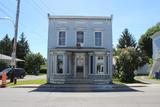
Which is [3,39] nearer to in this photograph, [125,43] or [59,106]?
[125,43]

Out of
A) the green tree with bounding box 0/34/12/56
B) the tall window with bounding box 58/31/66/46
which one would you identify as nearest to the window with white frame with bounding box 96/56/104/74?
the tall window with bounding box 58/31/66/46

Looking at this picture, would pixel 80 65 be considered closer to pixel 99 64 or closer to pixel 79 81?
pixel 99 64

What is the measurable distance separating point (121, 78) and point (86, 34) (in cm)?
754

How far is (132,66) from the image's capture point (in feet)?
122

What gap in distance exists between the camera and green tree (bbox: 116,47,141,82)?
37.2 metres

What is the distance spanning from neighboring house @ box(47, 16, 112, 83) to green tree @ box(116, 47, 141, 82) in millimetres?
3562

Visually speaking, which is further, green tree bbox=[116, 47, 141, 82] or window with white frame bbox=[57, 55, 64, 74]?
green tree bbox=[116, 47, 141, 82]

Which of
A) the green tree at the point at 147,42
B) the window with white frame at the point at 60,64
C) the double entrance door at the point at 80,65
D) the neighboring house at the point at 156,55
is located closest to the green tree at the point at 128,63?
the double entrance door at the point at 80,65

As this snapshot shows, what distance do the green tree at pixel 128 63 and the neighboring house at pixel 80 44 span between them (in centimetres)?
356

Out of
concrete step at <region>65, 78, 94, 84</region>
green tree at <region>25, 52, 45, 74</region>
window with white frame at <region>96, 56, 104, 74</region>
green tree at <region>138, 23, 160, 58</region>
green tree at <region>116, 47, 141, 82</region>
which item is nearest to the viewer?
concrete step at <region>65, 78, 94, 84</region>

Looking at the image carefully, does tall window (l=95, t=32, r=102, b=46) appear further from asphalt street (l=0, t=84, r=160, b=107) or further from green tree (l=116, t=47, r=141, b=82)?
asphalt street (l=0, t=84, r=160, b=107)

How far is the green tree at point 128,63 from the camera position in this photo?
37.2 m

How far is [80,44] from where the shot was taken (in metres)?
34.7

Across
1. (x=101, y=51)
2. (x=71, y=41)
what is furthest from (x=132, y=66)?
(x=71, y=41)
